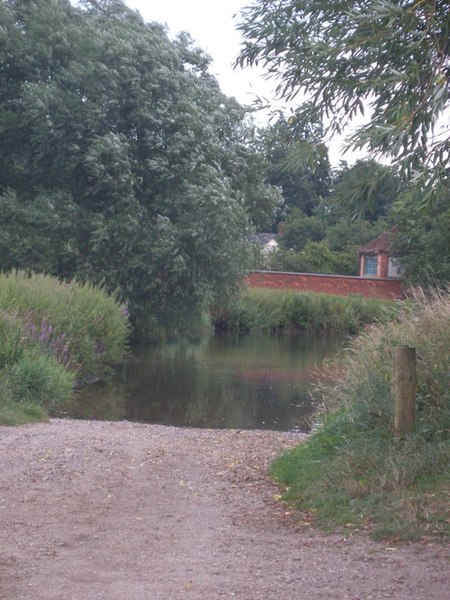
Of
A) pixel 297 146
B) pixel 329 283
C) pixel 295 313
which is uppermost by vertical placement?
pixel 297 146

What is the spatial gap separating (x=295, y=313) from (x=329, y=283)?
4.78 metres

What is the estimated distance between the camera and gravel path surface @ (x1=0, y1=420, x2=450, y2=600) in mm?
6082

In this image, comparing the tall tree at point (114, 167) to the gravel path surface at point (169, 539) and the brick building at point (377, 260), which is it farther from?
the brick building at point (377, 260)

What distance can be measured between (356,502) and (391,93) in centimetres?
426

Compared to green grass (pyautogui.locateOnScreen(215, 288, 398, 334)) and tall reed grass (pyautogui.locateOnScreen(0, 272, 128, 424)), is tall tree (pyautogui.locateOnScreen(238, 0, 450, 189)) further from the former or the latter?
green grass (pyautogui.locateOnScreen(215, 288, 398, 334))

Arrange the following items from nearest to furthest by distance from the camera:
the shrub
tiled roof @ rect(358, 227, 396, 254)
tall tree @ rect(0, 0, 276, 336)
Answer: the shrub, tall tree @ rect(0, 0, 276, 336), tiled roof @ rect(358, 227, 396, 254)

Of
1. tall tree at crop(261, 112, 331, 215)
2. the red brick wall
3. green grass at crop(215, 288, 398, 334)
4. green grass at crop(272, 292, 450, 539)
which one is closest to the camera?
green grass at crop(272, 292, 450, 539)

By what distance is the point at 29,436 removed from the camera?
12.1m

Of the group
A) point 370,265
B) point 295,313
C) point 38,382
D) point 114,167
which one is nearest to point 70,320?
point 38,382

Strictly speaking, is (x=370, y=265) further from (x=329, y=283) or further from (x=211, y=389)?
(x=211, y=389)

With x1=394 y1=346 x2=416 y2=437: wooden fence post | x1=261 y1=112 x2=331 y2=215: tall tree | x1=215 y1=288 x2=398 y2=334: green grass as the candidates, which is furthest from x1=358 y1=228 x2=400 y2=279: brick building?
x1=394 y1=346 x2=416 y2=437: wooden fence post

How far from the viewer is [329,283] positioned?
172 feet

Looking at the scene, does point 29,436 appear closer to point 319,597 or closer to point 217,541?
point 217,541

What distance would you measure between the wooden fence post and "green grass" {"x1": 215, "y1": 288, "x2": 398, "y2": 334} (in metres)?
36.1
